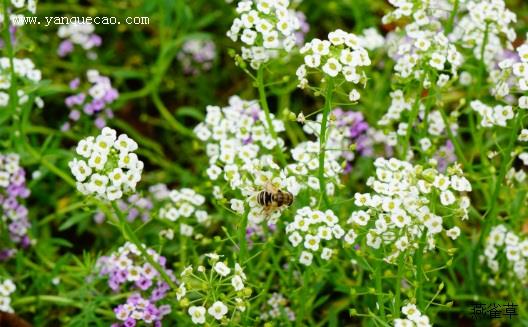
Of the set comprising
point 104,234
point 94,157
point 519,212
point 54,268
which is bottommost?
point 104,234

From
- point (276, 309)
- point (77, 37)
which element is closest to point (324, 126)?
point (276, 309)

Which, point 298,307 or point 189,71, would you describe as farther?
point 189,71

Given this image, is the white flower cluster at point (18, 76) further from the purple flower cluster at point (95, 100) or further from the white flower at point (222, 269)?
the white flower at point (222, 269)

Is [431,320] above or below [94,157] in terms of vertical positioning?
below

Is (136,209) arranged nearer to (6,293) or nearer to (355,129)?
(6,293)

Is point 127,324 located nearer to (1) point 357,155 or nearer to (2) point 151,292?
(2) point 151,292

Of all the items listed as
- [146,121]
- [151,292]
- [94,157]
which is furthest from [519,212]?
[146,121]

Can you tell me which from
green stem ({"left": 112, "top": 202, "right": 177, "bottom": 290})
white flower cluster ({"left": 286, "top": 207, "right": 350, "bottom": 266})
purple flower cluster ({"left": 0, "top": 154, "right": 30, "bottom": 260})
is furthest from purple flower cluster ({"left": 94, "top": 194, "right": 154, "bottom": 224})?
white flower cluster ({"left": 286, "top": 207, "right": 350, "bottom": 266})
